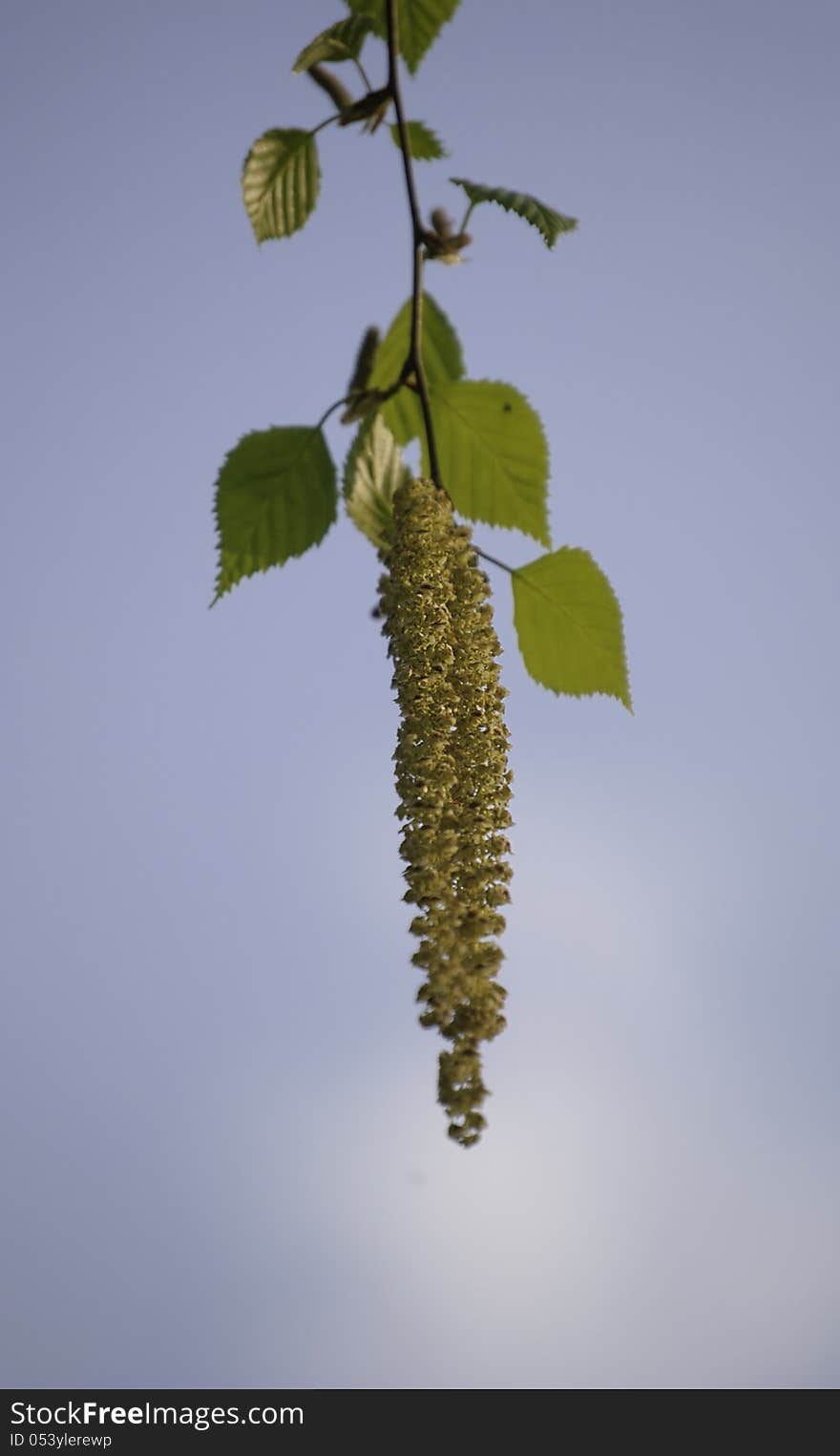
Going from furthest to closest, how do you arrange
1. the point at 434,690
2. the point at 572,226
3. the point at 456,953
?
the point at 572,226 → the point at 434,690 → the point at 456,953

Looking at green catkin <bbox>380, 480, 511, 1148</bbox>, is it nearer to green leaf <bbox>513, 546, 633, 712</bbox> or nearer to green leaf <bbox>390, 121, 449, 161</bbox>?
green leaf <bbox>513, 546, 633, 712</bbox>

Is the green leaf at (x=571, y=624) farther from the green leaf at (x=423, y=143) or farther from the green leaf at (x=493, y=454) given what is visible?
the green leaf at (x=423, y=143)

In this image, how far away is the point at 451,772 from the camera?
858mm

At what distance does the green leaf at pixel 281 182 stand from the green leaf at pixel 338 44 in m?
0.07

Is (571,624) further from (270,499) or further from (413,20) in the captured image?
(413,20)

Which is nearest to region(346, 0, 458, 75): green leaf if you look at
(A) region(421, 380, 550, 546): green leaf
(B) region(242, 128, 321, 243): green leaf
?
(B) region(242, 128, 321, 243): green leaf

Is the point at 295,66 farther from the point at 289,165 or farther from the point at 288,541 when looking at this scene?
the point at 288,541

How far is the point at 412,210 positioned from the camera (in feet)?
3.37

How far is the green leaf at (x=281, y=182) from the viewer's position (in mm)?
1132

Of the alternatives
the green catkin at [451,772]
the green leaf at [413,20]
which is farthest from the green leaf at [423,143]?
the green catkin at [451,772]

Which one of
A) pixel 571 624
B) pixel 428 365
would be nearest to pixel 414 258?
pixel 428 365

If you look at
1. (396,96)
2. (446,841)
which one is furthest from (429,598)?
(396,96)

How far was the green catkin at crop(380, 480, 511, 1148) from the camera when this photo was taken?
76cm

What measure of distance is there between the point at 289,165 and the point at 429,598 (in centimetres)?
51
